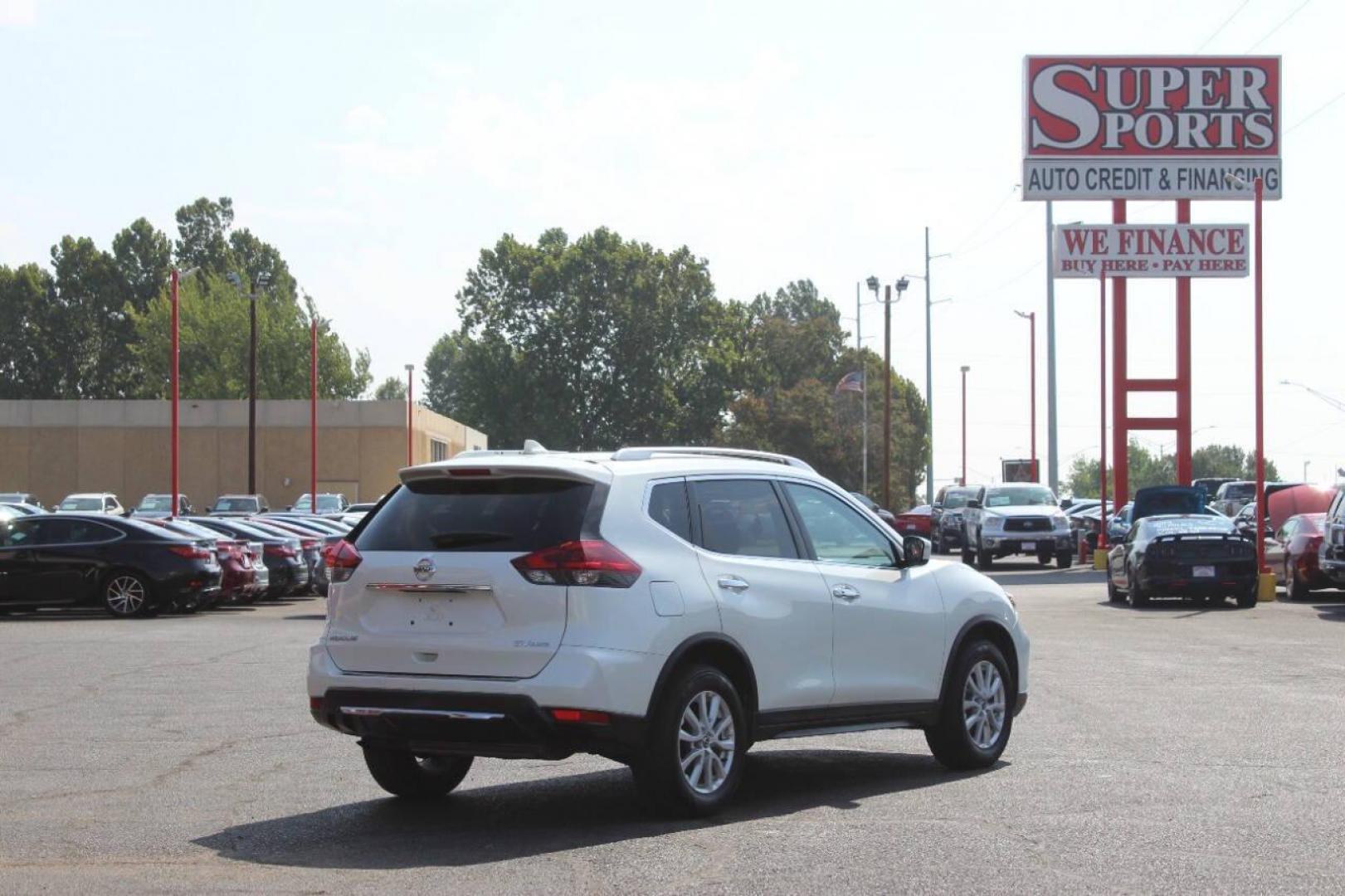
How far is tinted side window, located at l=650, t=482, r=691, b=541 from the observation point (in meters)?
9.60

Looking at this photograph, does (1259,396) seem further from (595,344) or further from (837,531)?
(595,344)

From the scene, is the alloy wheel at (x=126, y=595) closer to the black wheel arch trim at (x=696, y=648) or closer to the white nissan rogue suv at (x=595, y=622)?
the white nissan rogue suv at (x=595, y=622)

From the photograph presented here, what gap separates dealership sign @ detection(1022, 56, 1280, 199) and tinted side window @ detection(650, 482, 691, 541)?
136ft

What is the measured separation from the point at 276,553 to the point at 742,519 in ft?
77.5

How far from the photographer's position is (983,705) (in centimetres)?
1153

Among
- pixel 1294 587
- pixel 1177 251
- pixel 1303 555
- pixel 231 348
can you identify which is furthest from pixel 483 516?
pixel 231 348

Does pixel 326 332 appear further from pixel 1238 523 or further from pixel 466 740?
pixel 466 740

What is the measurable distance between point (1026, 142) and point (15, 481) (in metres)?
57.3

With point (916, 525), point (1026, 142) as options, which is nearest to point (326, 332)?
point (916, 525)

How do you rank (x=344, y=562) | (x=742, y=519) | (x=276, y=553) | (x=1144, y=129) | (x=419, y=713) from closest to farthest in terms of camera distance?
(x=419, y=713) < (x=344, y=562) < (x=742, y=519) < (x=276, y=553) < (x=1144, y=129)

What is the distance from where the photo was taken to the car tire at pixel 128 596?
27.8 meters

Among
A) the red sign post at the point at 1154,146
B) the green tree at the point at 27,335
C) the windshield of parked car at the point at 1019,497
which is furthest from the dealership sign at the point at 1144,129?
the green tree at the point at 27,335

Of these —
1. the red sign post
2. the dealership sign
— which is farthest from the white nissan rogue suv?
the dealership sign

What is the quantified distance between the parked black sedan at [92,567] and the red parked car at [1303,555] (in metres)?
17.7
